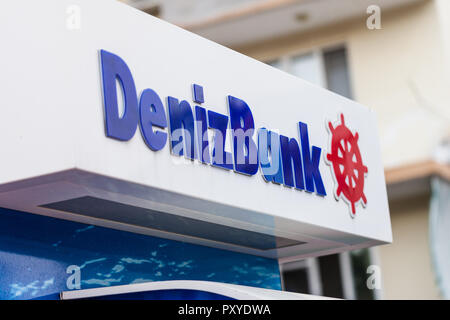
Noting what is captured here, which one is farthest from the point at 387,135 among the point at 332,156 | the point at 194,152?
the point at 194,152

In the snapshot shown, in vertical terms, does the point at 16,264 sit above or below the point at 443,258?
below

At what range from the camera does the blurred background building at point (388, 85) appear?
1806 centimetres

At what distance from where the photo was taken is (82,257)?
7.08 meters

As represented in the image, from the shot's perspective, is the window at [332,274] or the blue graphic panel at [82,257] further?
Result: the window at [332,274]

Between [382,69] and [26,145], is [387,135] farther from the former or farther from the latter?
[26,145]

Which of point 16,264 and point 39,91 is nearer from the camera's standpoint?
point 39,91

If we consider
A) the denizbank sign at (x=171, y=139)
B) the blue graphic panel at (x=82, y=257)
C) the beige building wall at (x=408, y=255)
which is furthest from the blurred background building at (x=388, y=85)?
the blue graphic panel at (x=82, y=257)

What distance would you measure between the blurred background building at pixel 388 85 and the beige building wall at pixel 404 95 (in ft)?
0.07

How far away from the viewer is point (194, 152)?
687 centimetres

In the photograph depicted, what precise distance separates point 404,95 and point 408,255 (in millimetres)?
3196

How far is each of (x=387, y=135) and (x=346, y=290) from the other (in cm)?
320

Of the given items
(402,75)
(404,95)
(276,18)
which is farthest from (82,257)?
(276,18)

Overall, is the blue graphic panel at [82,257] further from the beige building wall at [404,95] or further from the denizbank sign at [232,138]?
the beige building wall at [404,95]
